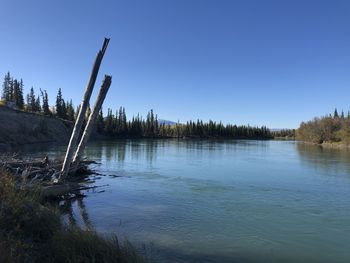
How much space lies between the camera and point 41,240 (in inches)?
358

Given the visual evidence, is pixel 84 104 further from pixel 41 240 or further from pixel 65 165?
pixel 41 240

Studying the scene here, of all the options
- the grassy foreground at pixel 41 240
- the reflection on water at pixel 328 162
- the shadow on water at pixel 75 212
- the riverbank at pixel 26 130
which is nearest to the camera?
the grassy foreground at pixel 41 240

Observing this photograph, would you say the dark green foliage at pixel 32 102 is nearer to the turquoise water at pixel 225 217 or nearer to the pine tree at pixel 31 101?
the pine tree at pixel 31 101

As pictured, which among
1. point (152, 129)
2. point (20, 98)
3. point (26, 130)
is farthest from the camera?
point (152, 129)

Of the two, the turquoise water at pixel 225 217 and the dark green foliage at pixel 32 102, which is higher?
the dark green foliage at pixel 32 102

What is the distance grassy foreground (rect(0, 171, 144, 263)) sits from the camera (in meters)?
7.78

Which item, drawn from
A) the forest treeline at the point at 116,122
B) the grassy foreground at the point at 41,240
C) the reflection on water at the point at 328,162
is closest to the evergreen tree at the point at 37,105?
the forest treeline at the point at 116,122

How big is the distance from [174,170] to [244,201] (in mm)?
14576

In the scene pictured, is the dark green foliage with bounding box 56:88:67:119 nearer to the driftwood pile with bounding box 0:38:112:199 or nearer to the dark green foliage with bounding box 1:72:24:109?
the dark green foliage with bounding box 1:72:24:109

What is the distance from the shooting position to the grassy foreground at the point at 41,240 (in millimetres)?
7781

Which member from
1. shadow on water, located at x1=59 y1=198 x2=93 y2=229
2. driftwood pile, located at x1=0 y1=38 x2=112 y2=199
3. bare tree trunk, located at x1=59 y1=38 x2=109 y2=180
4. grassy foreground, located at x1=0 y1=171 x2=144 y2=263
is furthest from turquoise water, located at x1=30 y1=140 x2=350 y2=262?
grassy foreground, located at x1=0 y1=171 x2=144 y2=263

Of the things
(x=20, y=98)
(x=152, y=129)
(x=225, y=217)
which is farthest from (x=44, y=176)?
(x=152, y=129)

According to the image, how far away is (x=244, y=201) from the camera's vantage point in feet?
67.5

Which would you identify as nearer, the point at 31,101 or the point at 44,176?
the point at 44,176
